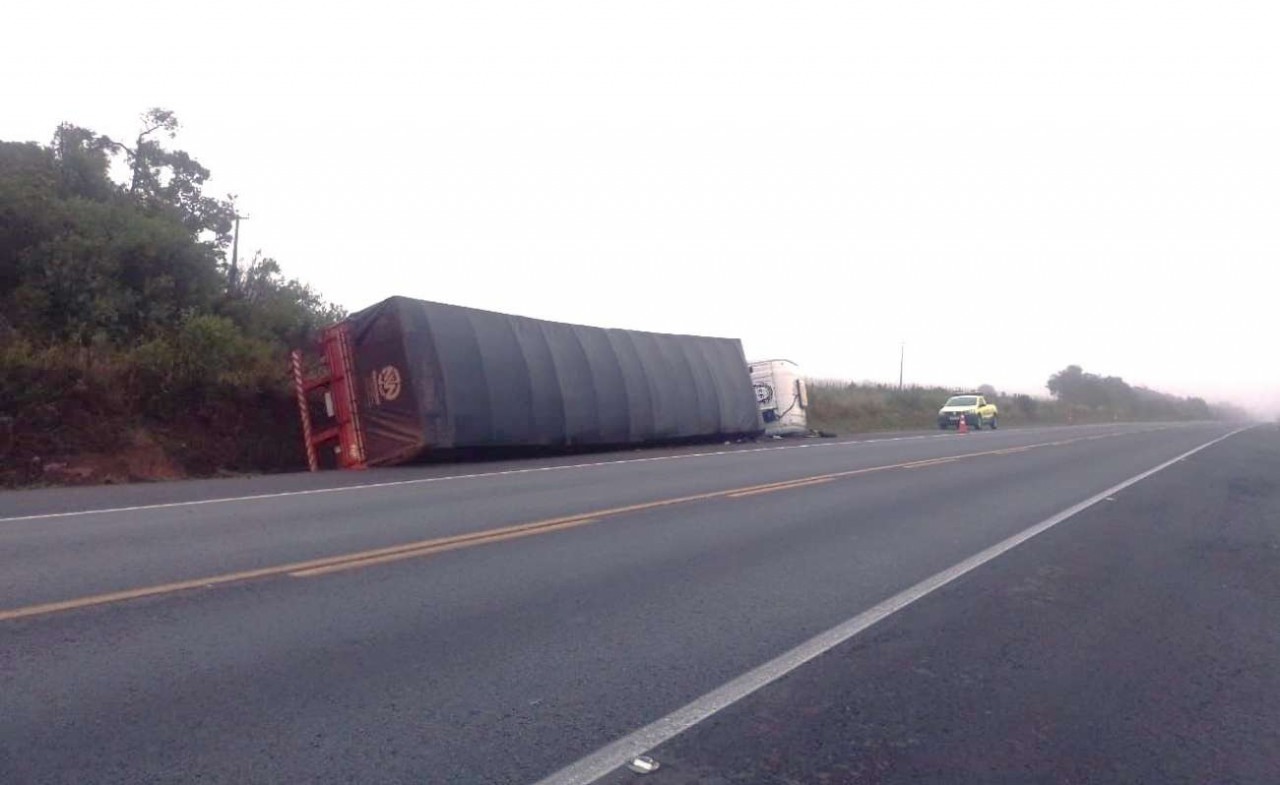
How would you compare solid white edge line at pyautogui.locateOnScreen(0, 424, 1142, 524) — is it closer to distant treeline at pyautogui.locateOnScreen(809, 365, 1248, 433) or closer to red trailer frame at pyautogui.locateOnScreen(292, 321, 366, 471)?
red trailer frame at pyautogui.locateOnScreen(292, 321, 366, 471)

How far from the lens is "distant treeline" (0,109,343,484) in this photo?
63.9 feet

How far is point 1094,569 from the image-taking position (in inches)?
416

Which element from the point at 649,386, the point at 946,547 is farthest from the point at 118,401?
the point at 946,547

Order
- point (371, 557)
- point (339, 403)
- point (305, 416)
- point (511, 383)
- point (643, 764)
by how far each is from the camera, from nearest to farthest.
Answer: point (643, 764)
point (371, 557)
point (339, 403)
point (305, 416)
point (511, 383)

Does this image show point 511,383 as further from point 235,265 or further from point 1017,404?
point 1017,404

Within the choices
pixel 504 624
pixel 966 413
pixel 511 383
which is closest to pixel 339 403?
pixel 511 383

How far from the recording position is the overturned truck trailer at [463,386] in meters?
21.2

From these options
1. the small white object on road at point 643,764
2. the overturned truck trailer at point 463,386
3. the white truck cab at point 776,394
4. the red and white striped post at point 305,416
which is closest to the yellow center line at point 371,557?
the small white object on road at point 643,764

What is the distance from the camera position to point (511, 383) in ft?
76.4

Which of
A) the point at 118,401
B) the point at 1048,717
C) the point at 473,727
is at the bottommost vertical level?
the point at 1048,717

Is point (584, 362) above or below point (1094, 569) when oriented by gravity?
above

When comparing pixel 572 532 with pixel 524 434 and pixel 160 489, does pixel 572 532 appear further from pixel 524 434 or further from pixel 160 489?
pixel 524 434

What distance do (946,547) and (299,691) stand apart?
25.4 feet

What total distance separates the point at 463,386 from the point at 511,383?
64.3 inches
